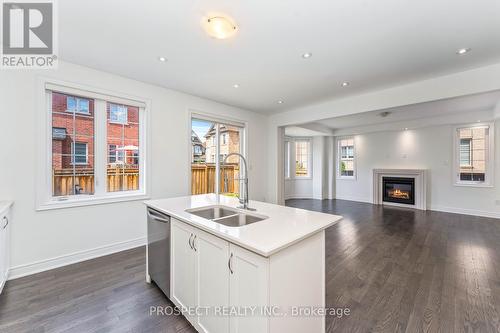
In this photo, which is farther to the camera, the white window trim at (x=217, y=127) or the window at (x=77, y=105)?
the white window trim at (x=217, y=127)

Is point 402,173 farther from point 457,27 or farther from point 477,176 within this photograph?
point 457,27

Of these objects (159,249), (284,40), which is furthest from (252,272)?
(284,40)

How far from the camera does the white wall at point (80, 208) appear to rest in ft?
7.82

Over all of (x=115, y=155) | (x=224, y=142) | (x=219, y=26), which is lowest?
(x=115, y=155)

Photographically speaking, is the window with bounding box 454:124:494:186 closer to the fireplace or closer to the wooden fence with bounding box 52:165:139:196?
the fireplace

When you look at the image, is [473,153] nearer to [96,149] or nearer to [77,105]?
[96,149]

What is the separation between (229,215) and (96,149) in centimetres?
242

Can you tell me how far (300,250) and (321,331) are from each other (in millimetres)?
704

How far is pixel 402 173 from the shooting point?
20.1 ft

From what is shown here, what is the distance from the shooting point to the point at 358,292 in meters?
2.10

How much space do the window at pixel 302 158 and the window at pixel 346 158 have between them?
1166 millimetres

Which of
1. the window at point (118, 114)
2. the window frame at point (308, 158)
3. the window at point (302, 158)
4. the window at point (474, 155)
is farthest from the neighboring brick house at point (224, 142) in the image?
the window at point (474, 155)

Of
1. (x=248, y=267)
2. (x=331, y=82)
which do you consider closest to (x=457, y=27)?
(x=331, y=82)

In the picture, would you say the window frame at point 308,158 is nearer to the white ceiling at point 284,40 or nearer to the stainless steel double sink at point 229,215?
the white ceiling at point 284,40
